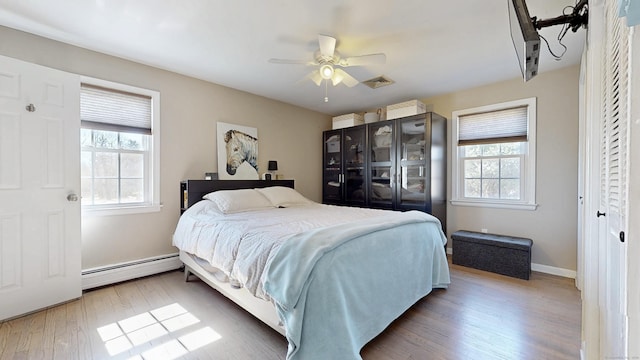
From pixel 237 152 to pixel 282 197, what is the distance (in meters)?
0.98

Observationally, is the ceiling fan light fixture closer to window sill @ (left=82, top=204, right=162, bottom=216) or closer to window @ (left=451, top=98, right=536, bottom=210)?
window @ (left=451, top=98, right=536, bottom=210)

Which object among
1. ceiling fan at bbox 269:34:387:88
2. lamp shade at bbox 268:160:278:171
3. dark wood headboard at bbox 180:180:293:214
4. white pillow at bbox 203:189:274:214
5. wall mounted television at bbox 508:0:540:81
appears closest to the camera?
wall mounted television at bbox 508:0:540:81

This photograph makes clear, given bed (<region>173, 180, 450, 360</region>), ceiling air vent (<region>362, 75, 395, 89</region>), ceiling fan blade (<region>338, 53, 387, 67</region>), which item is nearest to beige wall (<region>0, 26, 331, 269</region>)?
bed (<region>173, 180, 450, 360</region>)

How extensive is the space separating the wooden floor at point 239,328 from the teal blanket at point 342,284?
0.87 ft

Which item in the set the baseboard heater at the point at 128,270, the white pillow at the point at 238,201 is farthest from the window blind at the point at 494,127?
the baseboard heater at the point at 128,270

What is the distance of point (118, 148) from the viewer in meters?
2.98

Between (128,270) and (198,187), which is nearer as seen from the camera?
(128,270)

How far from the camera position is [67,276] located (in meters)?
2.43

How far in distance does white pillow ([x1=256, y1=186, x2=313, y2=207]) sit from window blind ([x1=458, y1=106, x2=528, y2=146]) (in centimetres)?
249

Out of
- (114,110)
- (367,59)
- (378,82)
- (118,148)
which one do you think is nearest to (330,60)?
(367,59)

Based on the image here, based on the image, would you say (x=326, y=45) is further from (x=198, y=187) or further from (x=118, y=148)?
(x=118, y=148)

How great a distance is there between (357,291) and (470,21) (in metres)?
2.32

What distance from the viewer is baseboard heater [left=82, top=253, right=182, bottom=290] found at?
2.72 metres

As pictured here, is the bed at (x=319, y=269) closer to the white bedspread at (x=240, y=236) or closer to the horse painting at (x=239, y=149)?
the white bedspread at (x=240, y=236)
